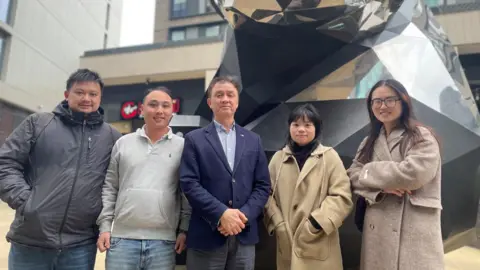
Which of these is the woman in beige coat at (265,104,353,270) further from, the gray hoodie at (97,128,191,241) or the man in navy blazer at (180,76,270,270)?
the gray hoodie at (97,128,191,241)

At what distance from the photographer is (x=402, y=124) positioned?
2193 mm

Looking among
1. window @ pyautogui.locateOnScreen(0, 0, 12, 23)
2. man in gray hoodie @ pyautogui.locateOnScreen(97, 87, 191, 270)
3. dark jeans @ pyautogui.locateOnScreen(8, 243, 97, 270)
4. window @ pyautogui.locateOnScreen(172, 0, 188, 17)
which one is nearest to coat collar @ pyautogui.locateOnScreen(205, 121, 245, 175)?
man in gray hoodie @ pyautogui.locateOnScreen(97, 87, 191, 270)

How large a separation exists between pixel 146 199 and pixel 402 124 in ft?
4.83

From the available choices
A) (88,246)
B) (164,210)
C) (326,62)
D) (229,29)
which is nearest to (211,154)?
(164,210)

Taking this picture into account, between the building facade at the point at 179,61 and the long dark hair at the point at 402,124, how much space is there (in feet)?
37.5

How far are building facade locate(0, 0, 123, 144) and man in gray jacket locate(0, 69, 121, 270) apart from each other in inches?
579

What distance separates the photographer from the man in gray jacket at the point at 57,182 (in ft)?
6.76

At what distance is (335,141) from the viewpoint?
293 centimetres

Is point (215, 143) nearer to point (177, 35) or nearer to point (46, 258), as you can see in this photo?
point (46, 258)

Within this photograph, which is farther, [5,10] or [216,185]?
[5,10]

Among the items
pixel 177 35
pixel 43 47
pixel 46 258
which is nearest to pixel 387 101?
pixel 46 258

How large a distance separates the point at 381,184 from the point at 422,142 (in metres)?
0.30

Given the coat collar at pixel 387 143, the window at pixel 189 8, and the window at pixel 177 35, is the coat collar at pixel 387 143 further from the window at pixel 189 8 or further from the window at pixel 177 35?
the window at pixel 177 35

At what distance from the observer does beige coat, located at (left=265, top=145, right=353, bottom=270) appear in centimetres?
217
